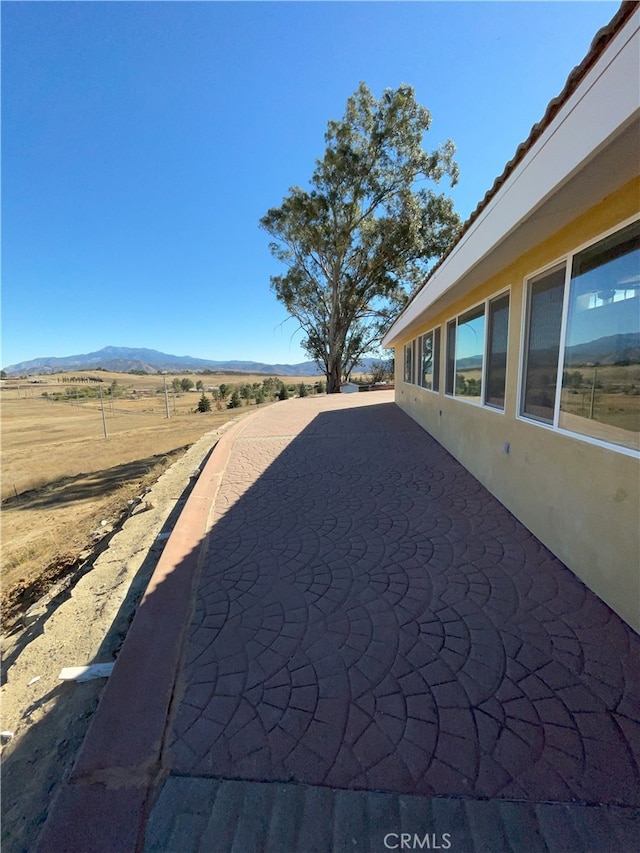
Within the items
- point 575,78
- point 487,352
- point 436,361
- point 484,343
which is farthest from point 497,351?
point 436,361

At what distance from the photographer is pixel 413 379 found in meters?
10.1

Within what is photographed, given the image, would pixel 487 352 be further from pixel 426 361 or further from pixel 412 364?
pixel 412 364

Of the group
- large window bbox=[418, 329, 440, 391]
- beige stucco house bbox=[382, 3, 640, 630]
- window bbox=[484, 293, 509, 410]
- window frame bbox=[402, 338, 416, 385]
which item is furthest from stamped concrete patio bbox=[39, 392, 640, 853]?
window frame bbox=[402, 338, 416, 385]

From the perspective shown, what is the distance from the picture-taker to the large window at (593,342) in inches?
91.6

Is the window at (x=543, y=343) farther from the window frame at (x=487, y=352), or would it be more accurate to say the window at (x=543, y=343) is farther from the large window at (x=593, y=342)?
the window frame at (x=487, y=352)

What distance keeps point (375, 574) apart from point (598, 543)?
5.18 ft

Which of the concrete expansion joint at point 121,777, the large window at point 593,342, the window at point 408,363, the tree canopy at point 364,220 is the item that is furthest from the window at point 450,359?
the tree canopy at point 364,220

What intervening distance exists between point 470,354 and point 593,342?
8.60 ft

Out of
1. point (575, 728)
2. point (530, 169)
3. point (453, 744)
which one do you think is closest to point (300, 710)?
point (453, 744)

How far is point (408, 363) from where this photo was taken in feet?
36.5

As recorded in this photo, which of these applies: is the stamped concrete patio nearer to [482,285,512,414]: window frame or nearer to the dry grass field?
[482,285,512,414]: window frame

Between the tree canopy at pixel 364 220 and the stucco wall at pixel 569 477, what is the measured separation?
57.2ft

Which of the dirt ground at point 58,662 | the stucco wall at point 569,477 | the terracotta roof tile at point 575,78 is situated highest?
the terracotta roof tile at point 575,78

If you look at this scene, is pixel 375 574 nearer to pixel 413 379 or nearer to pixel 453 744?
pixel 453 744
